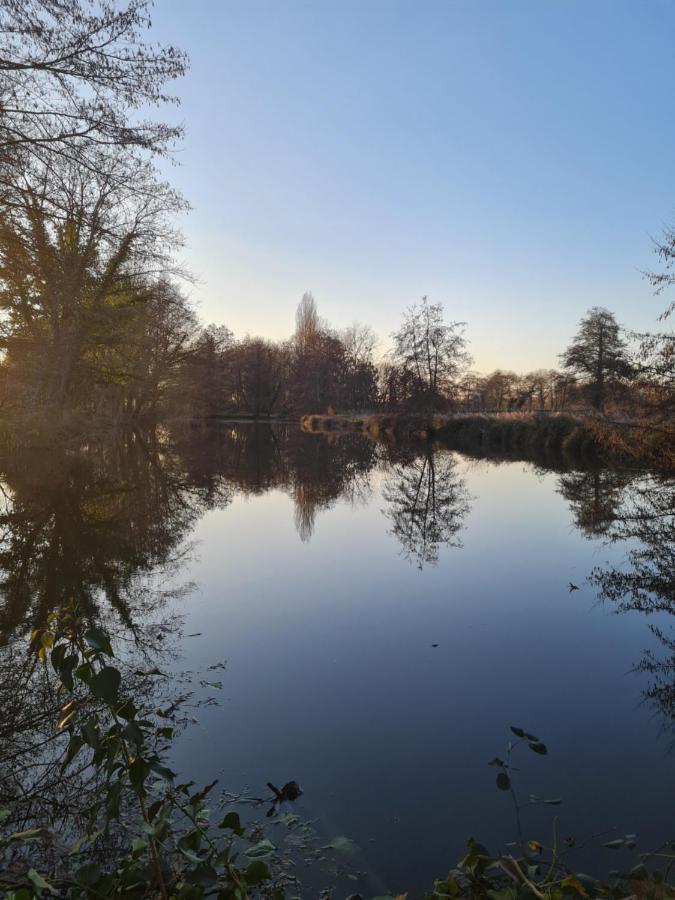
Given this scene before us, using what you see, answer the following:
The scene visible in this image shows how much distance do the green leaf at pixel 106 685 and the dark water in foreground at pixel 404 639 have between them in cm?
168

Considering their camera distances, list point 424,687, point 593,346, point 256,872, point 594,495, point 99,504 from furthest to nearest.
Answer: point 593,346 → point 594,495 → point 99,504 → point 424,687 → point 256,872

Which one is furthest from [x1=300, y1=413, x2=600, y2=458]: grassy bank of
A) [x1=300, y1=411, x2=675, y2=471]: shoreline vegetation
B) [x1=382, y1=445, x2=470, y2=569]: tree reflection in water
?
[x1=382, y1=445, x2=470, y2=569]: tree reflection in water

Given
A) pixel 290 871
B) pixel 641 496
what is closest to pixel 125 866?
pixel 290 871

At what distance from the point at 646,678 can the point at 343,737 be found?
2659 millimetres

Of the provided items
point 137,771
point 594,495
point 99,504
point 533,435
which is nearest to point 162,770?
point 137,771

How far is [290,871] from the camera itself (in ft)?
7.85

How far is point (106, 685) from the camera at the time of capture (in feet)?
4.42

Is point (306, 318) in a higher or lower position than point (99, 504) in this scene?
higher

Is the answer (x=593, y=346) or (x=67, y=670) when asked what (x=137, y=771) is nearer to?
(x=67, y=670)

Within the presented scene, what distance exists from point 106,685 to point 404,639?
426cm

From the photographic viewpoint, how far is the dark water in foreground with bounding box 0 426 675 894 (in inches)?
115

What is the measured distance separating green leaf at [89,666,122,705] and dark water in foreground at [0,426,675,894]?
168cm

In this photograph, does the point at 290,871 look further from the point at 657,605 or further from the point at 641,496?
the point at 641,496

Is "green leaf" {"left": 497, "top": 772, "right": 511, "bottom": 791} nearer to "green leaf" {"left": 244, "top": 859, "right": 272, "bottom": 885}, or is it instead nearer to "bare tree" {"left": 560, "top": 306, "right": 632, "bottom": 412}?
"green leaf" {"left": 244, "top": 859, "right": 272, "bottom": 885}
